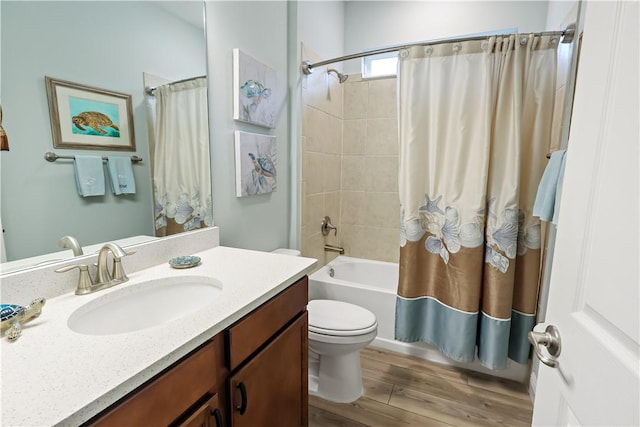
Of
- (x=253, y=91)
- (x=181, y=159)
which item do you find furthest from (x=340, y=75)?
(x=181, y=159)

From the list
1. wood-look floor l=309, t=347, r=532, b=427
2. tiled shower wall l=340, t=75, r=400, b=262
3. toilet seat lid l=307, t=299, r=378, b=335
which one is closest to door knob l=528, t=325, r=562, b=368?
toilet seat lid l=307, t=299, r=378, b=335

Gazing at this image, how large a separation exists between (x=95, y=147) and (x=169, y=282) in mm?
513

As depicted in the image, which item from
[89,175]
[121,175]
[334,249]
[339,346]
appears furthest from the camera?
[334,249]

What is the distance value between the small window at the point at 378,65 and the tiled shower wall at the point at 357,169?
134 millimetres

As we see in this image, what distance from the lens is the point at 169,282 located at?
113cm

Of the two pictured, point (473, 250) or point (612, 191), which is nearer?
point (612, 191)

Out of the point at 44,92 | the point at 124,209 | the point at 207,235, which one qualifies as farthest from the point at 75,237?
the point at 207,235

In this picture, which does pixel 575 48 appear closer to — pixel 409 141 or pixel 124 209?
pixel 409 141

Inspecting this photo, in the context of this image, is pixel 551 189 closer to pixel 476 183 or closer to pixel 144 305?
pixel 476 183

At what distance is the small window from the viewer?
2.75m

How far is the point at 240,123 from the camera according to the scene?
168cm

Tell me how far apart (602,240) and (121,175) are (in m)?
1.34

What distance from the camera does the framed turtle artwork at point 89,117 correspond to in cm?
94

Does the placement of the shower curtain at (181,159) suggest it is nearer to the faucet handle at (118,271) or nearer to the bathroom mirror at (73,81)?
the bathroom mirror at (73,81)
